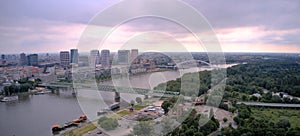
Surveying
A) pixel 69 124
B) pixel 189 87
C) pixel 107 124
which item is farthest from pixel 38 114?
pixel 189 87

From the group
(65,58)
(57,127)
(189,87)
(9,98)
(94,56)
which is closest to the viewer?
(57,127)

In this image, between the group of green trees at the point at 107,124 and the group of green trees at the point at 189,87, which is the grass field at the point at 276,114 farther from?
the group of green trees at the point at 107,124

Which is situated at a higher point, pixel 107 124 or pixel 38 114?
pixel 107 124

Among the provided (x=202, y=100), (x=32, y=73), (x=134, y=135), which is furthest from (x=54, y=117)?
(x=32, y=73)

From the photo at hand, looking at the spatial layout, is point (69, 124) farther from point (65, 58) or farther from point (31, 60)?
point (31, 60)

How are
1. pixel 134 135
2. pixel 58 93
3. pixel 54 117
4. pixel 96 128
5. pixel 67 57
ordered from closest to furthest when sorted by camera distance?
pixel 134 135 < pixel 96 128 < pixel 54 117 < pixel 58 93 < pixel 67 57

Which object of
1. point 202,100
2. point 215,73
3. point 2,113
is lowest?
point 2,113

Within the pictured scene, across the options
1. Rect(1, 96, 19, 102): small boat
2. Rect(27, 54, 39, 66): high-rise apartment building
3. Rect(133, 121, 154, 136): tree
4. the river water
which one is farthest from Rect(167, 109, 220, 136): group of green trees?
Rect(27, 54, 39, 66): high-rise apartment building

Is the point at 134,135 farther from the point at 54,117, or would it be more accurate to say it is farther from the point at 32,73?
the point at 32,73

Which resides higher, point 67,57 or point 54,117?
point 67,57

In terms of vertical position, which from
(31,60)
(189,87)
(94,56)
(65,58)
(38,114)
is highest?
(94,56)
